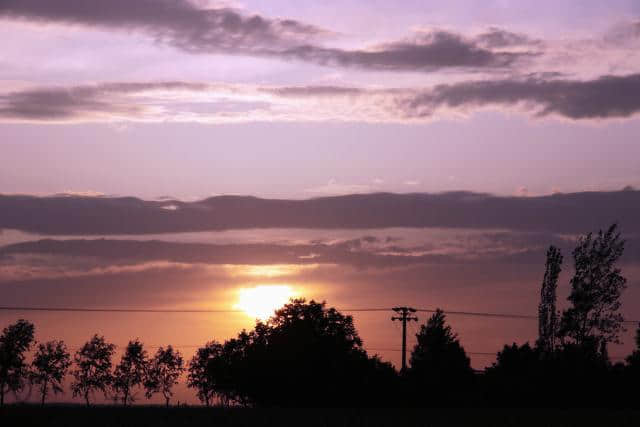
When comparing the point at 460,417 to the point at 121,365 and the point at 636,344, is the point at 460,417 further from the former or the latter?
the point at 121,365

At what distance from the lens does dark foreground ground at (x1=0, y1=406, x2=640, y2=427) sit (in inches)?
2394

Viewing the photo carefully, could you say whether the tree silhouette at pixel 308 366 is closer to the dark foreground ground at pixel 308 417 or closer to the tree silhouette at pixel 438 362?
the tree silhouette at pixel 438 362


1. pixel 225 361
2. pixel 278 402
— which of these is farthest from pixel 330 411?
pixel 225 361

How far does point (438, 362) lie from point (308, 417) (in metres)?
64.7

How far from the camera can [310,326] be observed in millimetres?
111688

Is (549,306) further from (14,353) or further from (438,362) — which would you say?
(14,353)

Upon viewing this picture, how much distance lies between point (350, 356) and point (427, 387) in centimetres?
984

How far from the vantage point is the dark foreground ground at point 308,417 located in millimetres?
60812

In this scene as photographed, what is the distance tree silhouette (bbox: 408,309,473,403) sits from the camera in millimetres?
105769

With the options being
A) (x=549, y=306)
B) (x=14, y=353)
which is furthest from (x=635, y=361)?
(x=14, y=353)

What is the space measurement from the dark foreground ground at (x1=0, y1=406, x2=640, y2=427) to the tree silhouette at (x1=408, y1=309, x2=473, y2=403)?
30268 mm

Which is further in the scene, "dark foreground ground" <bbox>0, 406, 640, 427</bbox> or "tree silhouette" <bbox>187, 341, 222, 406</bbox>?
"tree silhouette" <bbox>187, 341, 222, 406</bbox>

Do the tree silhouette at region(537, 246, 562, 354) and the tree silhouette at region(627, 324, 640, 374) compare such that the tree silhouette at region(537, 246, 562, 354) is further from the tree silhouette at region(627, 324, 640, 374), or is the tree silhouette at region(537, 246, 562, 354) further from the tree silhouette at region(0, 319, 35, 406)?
the tree silhouette at region(0, 319, 35, 406)

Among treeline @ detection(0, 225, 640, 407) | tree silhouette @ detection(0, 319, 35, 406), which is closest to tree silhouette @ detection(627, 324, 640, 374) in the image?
treeline @ detection(0, 225, 640, 407)
